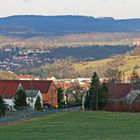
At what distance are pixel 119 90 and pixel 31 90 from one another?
16.0 m

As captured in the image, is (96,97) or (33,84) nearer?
(96,97)

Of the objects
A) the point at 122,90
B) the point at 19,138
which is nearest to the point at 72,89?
the point at 122,90

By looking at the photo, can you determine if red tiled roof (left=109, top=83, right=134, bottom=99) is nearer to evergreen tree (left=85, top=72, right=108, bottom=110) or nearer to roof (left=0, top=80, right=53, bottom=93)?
evergreen tree (left=85, top=72, right=108, bottom=110)

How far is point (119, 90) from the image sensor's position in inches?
4227

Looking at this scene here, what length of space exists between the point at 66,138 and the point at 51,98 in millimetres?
89373

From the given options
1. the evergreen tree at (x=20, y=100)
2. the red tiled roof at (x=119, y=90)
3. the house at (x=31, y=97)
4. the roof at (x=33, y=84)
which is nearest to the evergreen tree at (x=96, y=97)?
the red tiled roof at (x=119, y=90)

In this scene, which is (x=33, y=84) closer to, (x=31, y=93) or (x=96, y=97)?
(x=31, y=93)

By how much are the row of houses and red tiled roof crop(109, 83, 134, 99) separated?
46.6 feet

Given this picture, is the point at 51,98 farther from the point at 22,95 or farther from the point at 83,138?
the point at 83,138

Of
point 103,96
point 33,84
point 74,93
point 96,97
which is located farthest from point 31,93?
point 74,93

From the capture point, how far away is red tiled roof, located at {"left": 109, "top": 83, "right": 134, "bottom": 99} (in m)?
105

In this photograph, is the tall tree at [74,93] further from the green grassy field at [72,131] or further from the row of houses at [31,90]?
the green grassy field at [72,131]

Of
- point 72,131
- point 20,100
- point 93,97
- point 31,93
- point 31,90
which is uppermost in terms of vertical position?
point 31,90

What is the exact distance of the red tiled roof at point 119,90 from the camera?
4127 inches
